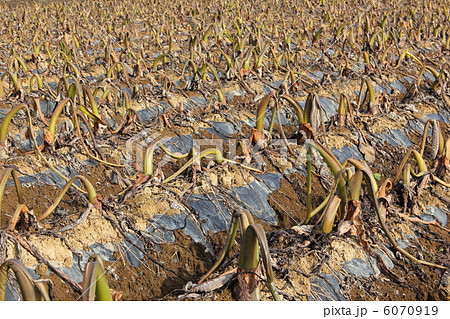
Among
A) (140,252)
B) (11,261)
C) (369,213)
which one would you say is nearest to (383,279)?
(369,213)

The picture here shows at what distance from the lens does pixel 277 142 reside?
3604 millimetres

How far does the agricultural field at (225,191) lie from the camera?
229 centimetres

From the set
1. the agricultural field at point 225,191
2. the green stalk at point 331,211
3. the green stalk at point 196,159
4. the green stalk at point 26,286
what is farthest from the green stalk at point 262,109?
the green stalk at point 26,286

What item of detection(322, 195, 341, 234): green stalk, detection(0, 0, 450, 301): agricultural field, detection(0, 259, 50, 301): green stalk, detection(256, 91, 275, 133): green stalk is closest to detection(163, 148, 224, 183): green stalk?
detection(0, 0, 450, 301): agricultural field

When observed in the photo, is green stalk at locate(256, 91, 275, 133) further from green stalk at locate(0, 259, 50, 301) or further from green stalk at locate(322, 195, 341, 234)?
green stalk at locate(0, 259, 50, 301)

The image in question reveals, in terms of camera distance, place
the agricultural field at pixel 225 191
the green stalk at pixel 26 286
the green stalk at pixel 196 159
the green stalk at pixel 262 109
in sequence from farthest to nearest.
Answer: the green stalk at pixel 262 109 < the green stalk at pixel 196 159 < the agricultural field at pixel 225 191 < the green stalk at pixel 26 286

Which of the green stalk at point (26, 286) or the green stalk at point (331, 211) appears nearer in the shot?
the green stalk at point (26, 286)

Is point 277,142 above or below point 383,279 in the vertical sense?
above

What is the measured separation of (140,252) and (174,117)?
1.84 meters

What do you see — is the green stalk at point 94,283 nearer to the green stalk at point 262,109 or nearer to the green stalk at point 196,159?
the green stalk at point 196,159

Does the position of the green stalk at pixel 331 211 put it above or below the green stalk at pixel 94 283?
below

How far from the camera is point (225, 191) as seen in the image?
122 inches

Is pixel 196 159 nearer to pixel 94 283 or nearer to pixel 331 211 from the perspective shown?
pixel 331 211
